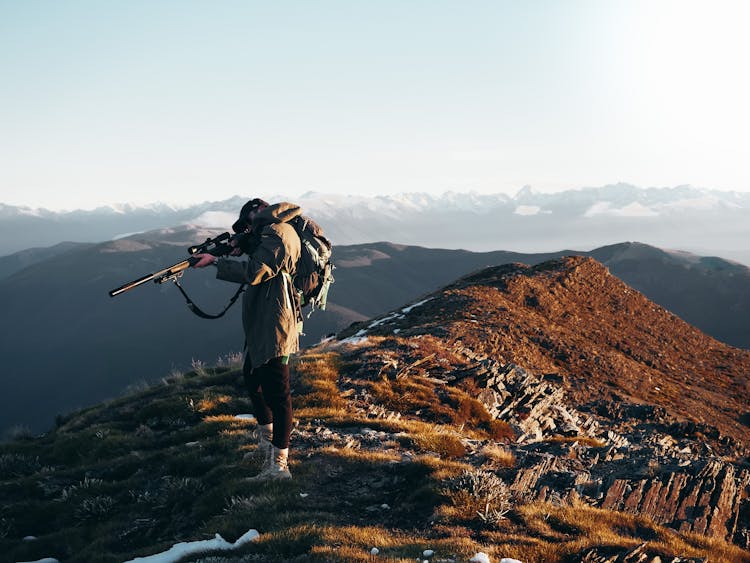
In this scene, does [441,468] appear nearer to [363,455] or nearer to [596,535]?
[363,455]

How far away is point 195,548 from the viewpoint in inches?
249

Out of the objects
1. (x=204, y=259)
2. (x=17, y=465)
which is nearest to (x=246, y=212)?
(x=204, y=259)

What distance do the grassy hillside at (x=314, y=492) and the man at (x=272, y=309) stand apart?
1.01 m

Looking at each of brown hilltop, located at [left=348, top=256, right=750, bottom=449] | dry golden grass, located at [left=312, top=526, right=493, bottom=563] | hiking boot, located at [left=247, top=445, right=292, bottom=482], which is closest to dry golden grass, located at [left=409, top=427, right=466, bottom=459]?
hiking boot, located at [left=247, top=445, right=292, bottom=482]

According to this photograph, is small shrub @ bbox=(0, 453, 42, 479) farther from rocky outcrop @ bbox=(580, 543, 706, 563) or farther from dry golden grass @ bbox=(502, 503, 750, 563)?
rocky outcrop @ bbox=(580, 543, 706, 563)

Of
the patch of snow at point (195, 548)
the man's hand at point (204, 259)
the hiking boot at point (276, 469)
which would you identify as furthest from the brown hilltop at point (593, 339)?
the patch of snow at point (195, 548)

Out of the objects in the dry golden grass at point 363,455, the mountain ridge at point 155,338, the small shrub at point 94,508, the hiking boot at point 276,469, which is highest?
the hiking boot at point 276,469

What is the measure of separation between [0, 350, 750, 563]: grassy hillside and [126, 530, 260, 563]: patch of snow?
0.15m

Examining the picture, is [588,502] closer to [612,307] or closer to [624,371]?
[624,371]

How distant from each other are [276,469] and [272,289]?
273 cm

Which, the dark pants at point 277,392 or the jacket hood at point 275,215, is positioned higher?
the jacket hood at point 275,215

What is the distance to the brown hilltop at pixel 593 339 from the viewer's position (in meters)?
18.6

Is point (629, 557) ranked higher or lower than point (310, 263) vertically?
lower

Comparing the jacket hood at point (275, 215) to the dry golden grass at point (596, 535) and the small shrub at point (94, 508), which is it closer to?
the dry golden grass at point (596, 535)
